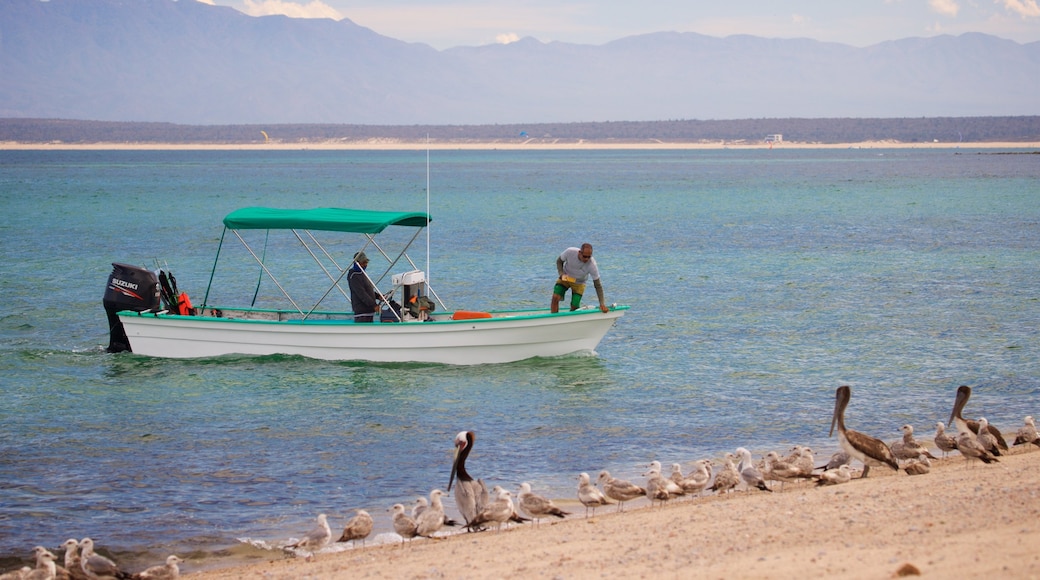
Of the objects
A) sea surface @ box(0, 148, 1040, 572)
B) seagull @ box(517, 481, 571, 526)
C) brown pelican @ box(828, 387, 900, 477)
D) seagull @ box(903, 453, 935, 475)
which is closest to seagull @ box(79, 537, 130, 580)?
sea surface @ box(0, 148, 1040, 572)

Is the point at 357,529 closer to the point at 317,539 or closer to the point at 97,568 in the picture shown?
the point at 317,539

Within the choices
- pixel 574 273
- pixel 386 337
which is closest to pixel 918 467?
pixel 574 273

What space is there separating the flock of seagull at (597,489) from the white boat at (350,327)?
5.94m

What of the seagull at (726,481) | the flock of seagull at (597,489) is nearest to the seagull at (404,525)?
the flock of seagull at (597,489)

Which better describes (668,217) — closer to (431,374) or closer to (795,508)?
(431,374)

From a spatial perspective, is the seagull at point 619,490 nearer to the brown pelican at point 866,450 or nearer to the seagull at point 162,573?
the brown pelican at point 866,450

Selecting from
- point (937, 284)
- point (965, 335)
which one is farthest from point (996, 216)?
point (965, 335)

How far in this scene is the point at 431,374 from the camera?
1902cm

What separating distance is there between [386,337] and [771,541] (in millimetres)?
10546

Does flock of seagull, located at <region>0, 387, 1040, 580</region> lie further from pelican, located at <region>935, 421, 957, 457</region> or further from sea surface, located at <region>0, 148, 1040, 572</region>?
sea surface, located at <region>0, 148, 1040, 572</region>

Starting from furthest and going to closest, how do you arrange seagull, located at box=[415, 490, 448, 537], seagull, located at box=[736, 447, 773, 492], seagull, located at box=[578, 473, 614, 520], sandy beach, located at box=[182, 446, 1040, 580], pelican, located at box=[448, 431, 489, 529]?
seagull, located at box=[736, 447, 773, 492] → seagull, located at box=[578, 473, 614, 520] → pelican, located at box=[448, 431, 489, 529] → seagull, located at box=[415, 490, 448, 537] → sandy beach, located at box=[182, 446, 1040, 580]

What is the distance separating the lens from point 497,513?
10727 mm

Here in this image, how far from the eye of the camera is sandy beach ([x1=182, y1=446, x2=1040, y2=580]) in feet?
28.1

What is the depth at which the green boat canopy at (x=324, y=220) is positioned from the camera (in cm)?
1900
